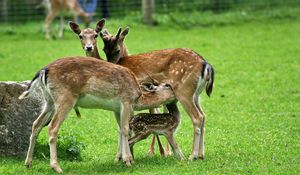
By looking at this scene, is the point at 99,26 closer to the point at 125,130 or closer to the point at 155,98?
the point at 155,98

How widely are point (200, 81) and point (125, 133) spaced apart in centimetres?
122

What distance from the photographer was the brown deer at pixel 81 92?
9.19 meters

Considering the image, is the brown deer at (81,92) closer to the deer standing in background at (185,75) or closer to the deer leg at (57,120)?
the deer leg at (57,120)

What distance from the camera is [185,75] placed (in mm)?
10023

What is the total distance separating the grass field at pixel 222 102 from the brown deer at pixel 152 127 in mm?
254

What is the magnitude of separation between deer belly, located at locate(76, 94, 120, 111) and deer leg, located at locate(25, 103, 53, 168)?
0.40 metres

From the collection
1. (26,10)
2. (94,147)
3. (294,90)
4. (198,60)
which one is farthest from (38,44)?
(198,60)

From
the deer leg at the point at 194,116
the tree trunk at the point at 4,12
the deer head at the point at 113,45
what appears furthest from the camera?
the tree trunk at the point at 4,12

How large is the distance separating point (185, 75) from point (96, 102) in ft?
4.28

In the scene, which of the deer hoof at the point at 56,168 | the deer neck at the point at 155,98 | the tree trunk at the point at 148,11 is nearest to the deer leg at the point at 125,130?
the deer neck at the point at 155,98

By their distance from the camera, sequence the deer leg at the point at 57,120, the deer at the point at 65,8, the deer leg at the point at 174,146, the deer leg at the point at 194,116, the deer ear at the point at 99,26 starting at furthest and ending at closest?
the deer at the point at 65,8 → the deer ear at the point at 99,26 → the deer leg at the point at 194,116 → the deer leg at the point at 174,146 → the deer leg at the point at 57,120

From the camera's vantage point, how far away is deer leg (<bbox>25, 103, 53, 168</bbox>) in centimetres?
942

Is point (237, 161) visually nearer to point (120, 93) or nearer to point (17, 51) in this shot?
point (120, 93)

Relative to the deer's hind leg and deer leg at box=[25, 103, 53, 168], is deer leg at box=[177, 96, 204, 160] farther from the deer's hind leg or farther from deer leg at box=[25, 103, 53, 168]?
deer leg at box=[25, 103, 53, 168]
